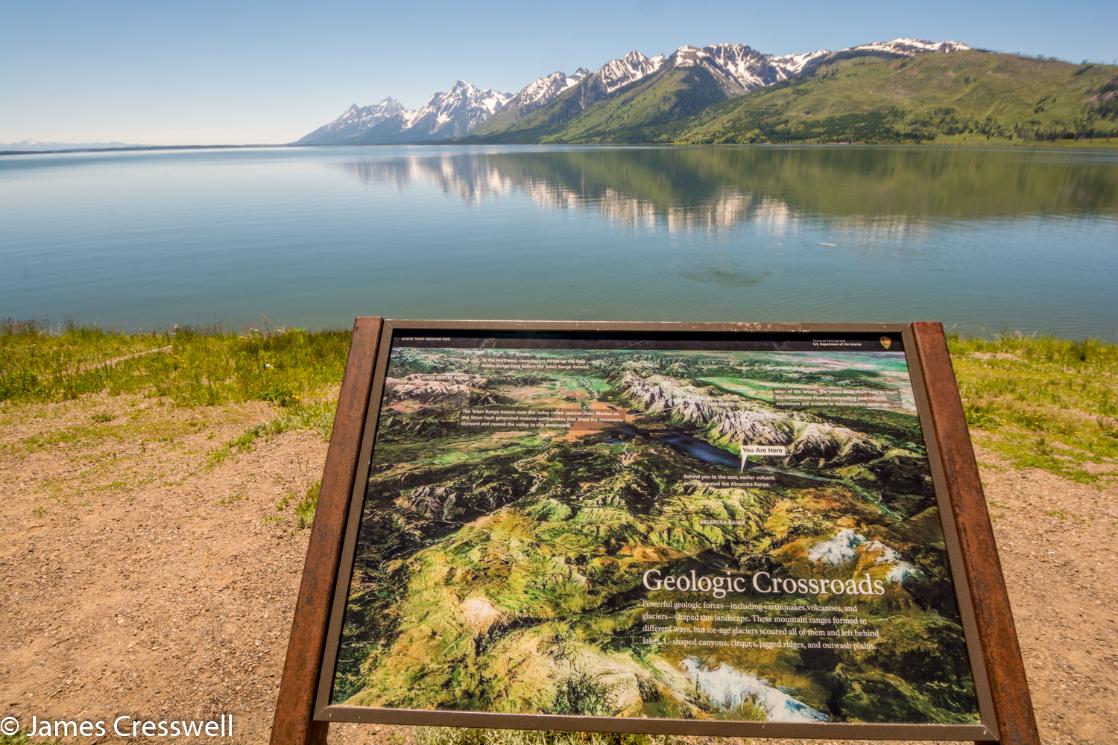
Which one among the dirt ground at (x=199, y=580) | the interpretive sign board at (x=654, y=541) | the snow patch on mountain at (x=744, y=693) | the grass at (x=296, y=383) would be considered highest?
the interpretive sign board at (x=654, y=541)

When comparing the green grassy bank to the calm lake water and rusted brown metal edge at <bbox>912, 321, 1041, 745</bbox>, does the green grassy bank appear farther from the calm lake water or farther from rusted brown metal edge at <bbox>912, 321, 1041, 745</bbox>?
the calm lake water

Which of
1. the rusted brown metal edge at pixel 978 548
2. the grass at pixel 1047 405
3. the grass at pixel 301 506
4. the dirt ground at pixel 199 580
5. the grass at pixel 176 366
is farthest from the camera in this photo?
the grass at pixel 176 366

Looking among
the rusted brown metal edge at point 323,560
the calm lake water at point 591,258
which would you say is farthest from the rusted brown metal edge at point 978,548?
the calm lake water at point 591,258

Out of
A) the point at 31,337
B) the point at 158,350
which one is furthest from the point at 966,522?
the point at 31,337

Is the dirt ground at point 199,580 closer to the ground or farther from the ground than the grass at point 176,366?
closer to the ground

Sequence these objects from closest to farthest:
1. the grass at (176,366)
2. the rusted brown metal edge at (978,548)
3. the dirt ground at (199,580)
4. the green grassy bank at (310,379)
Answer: the rusted brown metal edge at (978,548)
the dirt ground at (199,580)
the green grassy bank at (310,379)
the grass at (176,366)

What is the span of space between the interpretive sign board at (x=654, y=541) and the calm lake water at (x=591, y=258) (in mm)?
21988

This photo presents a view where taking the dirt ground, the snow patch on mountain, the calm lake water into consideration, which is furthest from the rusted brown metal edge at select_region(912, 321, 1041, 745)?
the calm lake water

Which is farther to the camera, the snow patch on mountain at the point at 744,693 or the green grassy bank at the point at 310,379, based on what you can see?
the green grassy bank at the point at 310,379

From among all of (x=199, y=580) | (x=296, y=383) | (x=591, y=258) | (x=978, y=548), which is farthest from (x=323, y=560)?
(x=591, y=258)

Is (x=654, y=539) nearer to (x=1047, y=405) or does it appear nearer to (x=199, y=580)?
(x=199, y=580)

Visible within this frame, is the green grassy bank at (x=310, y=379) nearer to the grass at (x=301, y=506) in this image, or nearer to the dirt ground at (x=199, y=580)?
the dirt ground at (x=199, y=580)

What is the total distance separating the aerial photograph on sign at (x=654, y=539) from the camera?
12.0 ft

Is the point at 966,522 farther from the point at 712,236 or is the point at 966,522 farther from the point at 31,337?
the point at 712,236
